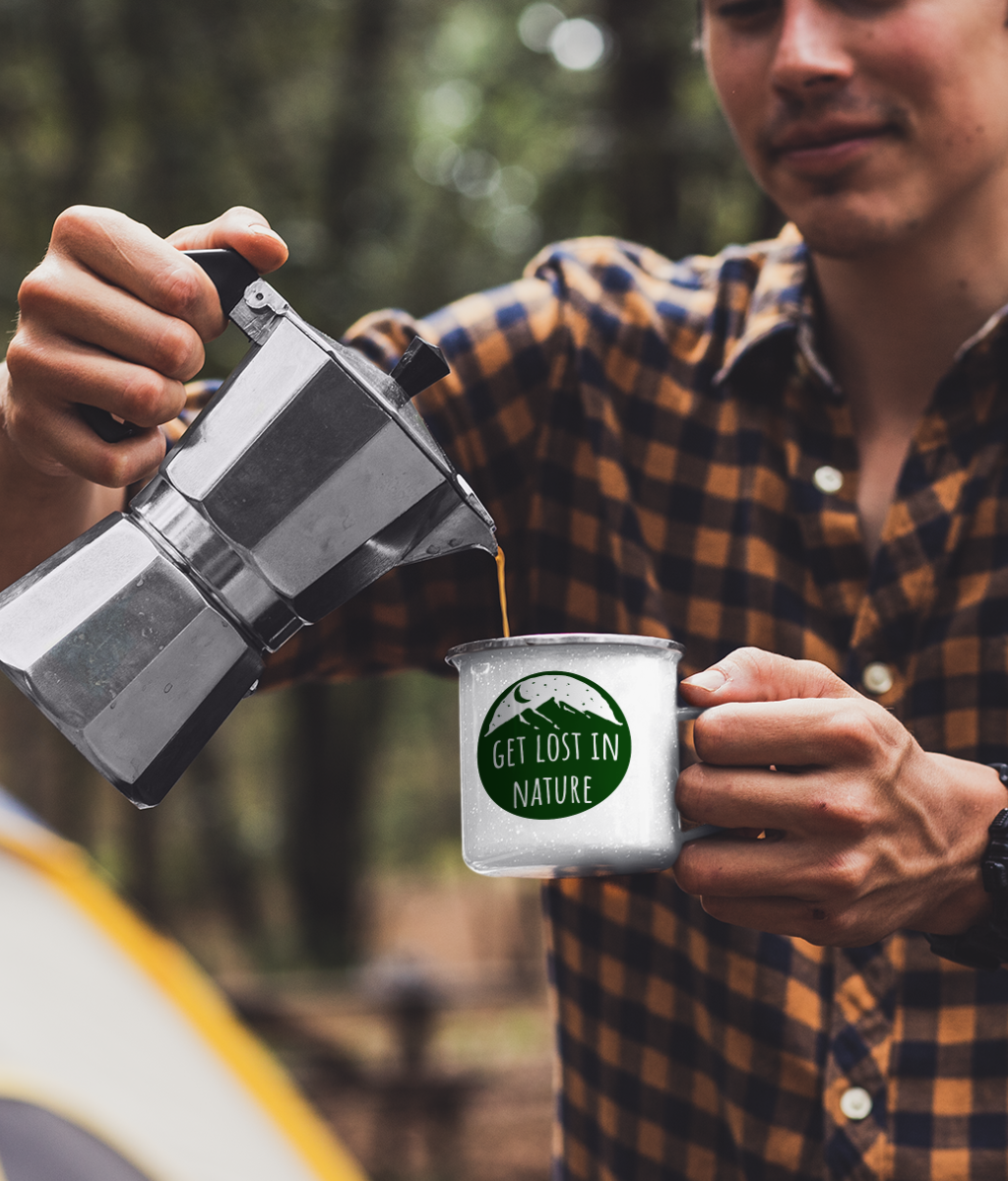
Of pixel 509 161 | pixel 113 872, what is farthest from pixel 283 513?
pixel 113 872

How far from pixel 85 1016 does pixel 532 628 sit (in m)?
1.19

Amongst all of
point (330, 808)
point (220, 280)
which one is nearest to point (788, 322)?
point (220, 280)

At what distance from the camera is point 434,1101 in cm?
532

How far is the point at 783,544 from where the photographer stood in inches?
50.8

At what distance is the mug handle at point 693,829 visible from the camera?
0.88 meters

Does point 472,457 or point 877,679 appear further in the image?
point 472,457

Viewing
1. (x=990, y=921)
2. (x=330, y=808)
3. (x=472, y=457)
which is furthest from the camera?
(x=330, y=808)

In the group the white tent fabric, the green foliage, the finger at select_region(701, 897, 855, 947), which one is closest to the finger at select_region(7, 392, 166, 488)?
the finger at select_region(701, 897, 855, 947)

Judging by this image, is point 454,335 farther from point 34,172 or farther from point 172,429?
point 34,172

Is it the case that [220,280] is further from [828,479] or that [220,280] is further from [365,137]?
[365,137]

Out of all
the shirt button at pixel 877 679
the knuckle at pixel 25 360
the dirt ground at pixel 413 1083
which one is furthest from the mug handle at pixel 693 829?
the dirt ground at pixel 413 1083

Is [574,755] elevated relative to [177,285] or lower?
lower

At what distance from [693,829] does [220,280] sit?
0.52 m

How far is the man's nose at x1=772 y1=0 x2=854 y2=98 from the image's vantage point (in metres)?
1.21
